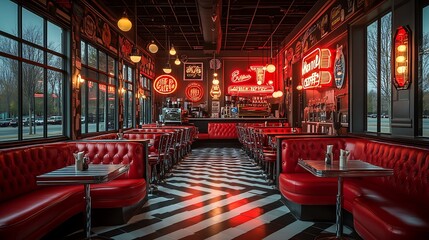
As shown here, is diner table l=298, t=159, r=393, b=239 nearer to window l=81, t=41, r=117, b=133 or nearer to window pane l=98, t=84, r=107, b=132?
window l=81, t=41, r=117, b=133

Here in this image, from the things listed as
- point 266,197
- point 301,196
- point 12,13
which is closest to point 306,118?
point 266,197

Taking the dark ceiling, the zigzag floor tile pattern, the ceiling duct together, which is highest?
the dark ceiling

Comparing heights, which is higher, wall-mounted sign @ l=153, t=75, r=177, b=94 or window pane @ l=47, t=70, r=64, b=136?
wall-mounted sign @ l=153, t=75, r=177, b=94

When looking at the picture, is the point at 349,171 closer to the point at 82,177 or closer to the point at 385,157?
the point at 385,157

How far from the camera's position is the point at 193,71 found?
55.0 ft

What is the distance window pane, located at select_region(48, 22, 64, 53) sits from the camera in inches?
250

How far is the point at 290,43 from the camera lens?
12.7 m

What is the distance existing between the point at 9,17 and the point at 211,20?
5.19 metres

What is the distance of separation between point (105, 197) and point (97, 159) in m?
1.10

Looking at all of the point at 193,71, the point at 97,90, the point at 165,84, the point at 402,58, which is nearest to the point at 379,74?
the point at 402,58

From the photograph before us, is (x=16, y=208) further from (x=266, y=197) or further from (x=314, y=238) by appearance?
(x=266, y=197)


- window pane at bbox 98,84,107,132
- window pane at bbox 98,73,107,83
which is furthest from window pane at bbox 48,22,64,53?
window pane at bbox 98,84,107,132

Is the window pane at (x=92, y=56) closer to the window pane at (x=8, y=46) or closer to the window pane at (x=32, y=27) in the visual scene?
the window pane at (x=32, y=27)

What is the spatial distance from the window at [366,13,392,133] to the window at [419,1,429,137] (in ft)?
3.52
